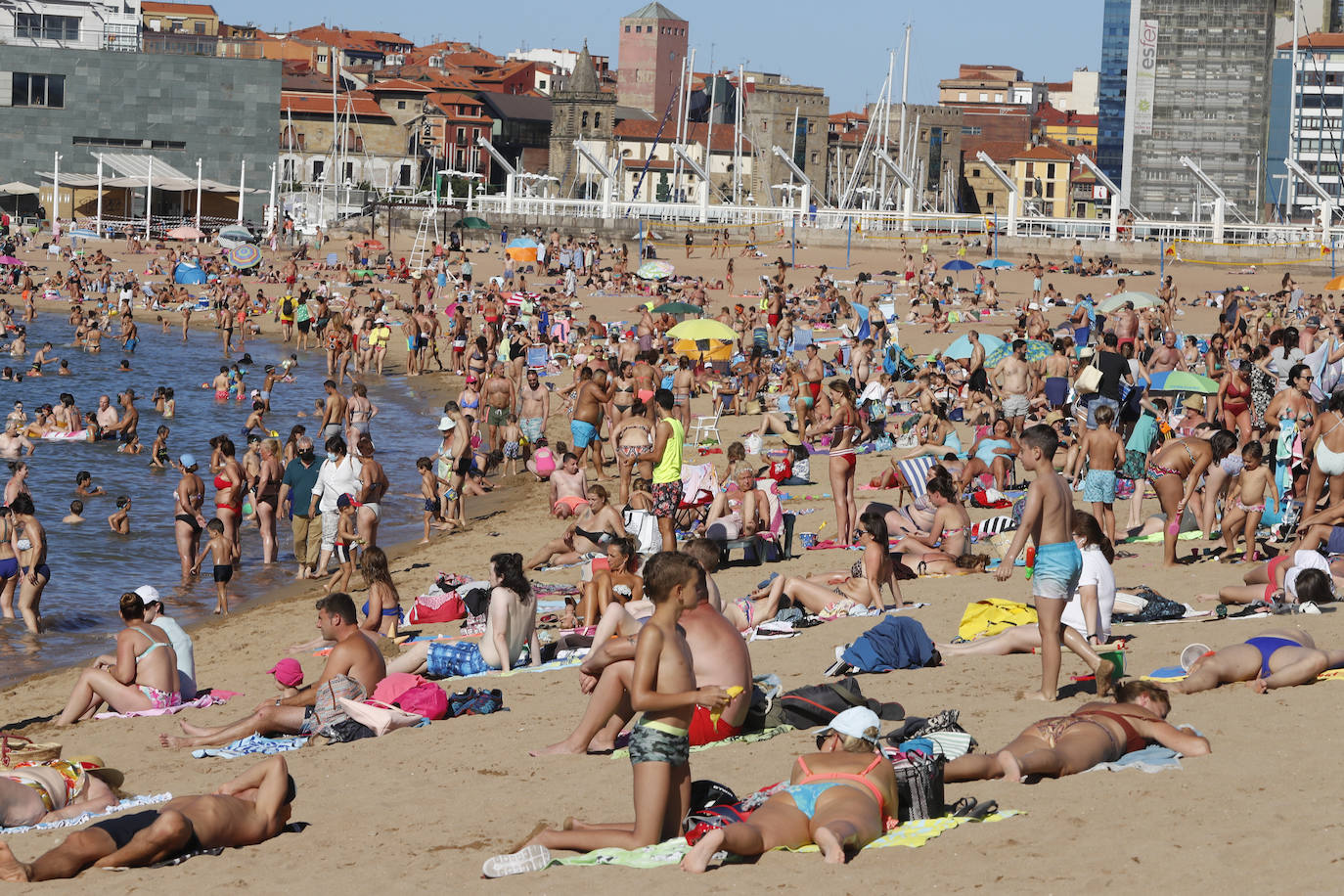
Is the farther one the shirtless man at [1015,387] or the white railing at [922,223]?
the white railing at [922,223]

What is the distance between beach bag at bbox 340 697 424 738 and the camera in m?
7.40

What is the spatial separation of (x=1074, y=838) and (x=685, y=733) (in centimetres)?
138

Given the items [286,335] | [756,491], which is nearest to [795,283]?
[286,335]

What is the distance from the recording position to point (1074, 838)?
5199mm

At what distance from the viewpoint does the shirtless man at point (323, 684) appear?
7.49 meters

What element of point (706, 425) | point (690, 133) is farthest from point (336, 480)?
point (690, 133)

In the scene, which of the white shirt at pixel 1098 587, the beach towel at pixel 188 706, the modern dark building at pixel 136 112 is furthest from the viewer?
the modern dark building at pixel 136 112

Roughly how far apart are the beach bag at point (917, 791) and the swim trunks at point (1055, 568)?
5.52ft

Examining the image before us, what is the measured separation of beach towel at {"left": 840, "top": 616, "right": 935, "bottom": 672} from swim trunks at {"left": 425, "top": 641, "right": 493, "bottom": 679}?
206 cm

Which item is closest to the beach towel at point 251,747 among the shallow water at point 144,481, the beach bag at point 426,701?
the beach bag at point 426,701

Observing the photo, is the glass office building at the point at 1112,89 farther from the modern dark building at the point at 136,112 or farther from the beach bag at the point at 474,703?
the beach bag at the point at 474,703

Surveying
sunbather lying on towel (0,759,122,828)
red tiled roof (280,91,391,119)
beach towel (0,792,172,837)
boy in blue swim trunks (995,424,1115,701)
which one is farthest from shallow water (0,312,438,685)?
red tiled roof (280,91,391,119)

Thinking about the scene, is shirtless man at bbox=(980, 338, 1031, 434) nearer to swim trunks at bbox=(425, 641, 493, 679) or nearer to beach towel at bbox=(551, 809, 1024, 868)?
swim trunks at bbox=(425, 641, 493, 679)

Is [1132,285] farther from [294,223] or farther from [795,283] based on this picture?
[294,223]
